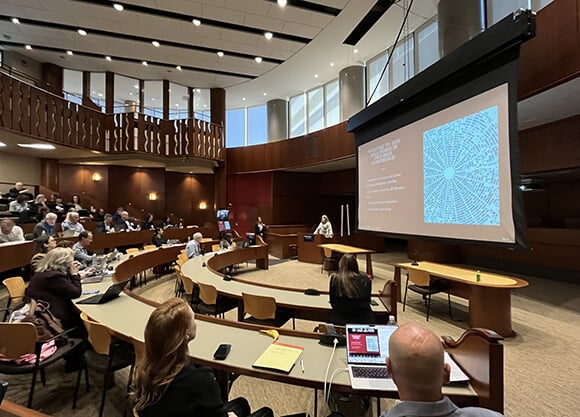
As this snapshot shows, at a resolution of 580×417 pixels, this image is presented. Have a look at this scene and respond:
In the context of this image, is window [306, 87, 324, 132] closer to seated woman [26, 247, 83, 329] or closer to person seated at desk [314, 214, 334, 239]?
person seated at desk [314, 214, 334, 239]

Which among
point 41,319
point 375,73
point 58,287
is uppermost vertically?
point 375,73

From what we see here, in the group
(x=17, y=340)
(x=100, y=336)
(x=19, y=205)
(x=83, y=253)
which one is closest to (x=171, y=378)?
(x=100, y=336)

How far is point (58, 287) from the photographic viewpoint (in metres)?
2.77

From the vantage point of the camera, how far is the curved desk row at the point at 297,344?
133 centimetres

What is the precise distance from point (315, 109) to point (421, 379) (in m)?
11.8

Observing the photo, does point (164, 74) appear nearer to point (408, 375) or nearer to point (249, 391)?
point (249, 391)

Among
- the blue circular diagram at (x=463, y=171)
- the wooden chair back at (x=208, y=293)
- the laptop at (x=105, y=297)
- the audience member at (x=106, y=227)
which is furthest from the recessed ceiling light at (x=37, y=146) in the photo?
the blue circular diagram at (x=463, y=171)

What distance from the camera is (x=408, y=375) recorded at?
101cm

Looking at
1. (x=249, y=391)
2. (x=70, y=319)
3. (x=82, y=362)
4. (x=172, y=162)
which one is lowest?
(x=249, y=391)

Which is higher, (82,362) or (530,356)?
(82,362)

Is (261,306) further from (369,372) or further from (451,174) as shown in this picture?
(451,174)

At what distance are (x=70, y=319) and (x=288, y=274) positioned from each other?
534 cm

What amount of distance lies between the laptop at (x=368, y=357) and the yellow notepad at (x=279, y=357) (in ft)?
1.08

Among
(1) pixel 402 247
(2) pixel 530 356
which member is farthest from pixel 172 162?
(2) pixel 530 356
